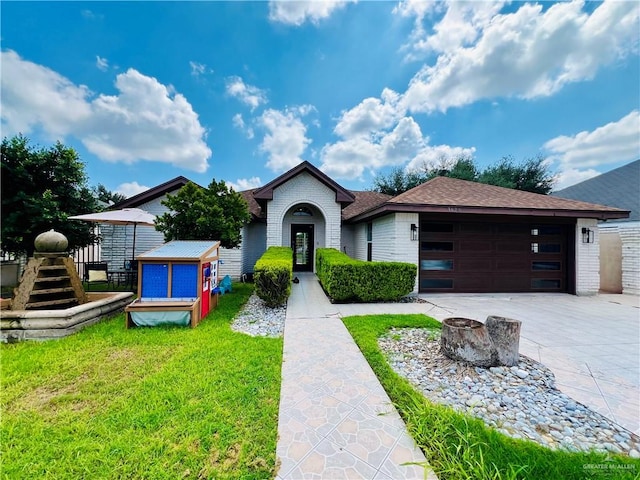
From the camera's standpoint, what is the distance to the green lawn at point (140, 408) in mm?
1868

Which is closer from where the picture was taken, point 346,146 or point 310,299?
point 310,299

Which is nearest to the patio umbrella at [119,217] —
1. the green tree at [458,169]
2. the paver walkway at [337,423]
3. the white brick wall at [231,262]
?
the white brick wall at [231,262]

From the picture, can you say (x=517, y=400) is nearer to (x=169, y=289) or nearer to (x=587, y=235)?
(x=169, y=289)

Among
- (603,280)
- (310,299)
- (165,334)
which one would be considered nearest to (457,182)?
(603,280)

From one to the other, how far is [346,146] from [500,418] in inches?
731

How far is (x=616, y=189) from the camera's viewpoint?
13.7m

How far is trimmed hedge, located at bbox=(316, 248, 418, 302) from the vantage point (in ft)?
22.5

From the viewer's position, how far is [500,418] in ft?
8.00

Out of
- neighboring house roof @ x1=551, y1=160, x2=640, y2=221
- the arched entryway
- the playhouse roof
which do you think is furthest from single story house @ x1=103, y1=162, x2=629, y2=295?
neighboring house roof @ x1=551, y1=160, x2=640, y2=221

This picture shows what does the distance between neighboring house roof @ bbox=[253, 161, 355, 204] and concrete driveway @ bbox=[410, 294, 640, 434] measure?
5.62 m

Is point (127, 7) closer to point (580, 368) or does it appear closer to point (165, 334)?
point (165, 334)

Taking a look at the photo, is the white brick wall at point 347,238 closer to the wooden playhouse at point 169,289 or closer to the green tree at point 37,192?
the wooden playhouse at point 169,289

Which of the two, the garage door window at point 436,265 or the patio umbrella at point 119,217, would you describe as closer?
the patio umbrella at point 119,217

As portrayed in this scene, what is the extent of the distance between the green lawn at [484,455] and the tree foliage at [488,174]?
22149 mm
